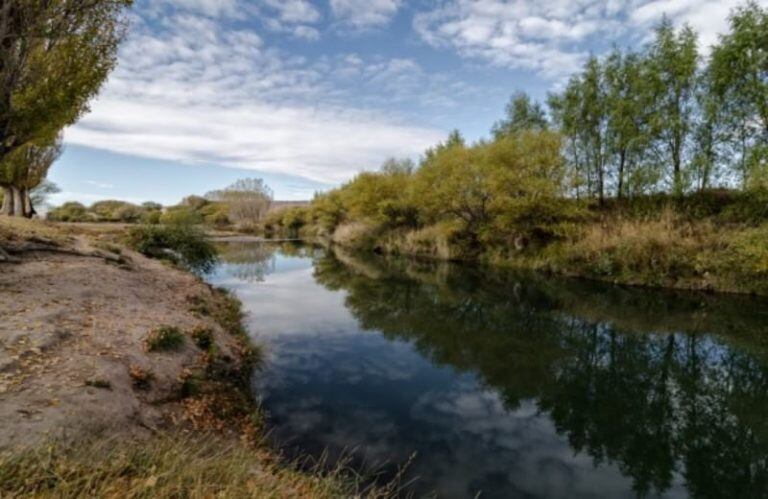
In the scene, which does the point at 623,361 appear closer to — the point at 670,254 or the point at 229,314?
the point at 229,314

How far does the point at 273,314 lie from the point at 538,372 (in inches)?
363

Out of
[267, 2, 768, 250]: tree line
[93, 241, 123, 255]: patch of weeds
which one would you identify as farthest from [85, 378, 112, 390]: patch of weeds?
[267, 2, 768, 250]: tree line

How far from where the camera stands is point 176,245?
21.6m

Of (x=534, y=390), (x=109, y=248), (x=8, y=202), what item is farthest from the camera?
(x=8, y=202)

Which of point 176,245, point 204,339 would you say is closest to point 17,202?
point 176,245

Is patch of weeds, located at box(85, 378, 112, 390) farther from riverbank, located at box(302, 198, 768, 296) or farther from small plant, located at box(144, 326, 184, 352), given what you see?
riverbank, located at box(302, 198, 768, 296)

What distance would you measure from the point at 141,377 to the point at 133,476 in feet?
11.0

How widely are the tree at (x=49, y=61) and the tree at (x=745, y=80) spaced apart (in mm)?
26341

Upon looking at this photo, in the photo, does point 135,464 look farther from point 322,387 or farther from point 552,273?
point 552,273

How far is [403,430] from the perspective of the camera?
6.95 meters

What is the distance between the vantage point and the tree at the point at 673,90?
22.7 m

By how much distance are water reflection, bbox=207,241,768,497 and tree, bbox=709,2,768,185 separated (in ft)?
31.9

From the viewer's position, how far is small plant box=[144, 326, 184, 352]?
7.43 m

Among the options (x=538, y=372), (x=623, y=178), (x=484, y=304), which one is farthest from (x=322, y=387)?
(x=623, y=178)
